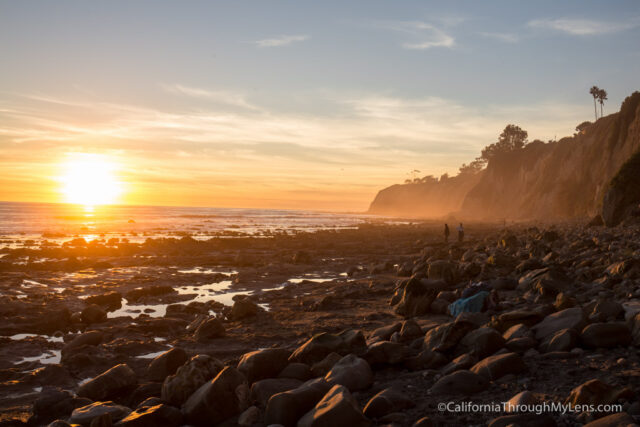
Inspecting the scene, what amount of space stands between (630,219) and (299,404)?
26.3 m

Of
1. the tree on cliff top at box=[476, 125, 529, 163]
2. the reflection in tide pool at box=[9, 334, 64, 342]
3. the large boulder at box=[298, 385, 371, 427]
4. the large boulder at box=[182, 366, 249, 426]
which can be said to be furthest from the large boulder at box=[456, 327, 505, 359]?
the tree on cliff top at box=[476, 125, 529, 163]

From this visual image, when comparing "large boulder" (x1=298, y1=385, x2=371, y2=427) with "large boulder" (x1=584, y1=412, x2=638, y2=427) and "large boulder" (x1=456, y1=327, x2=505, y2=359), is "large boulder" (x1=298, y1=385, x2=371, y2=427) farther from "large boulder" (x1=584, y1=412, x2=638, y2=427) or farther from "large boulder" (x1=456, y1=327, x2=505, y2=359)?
"large boulder" (x1=456, y1=327, x2=505, y2=359)

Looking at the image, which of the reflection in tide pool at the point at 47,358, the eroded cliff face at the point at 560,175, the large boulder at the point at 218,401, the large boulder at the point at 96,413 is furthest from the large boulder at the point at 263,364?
the eroded cliff face at the point at 560,175

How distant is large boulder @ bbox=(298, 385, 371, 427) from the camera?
4.51 metres

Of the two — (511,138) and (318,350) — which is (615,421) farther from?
(511,138)

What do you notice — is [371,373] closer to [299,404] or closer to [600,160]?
[299,404]

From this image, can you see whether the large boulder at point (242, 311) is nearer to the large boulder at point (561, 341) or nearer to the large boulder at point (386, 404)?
the large boulder at point (386, 404)

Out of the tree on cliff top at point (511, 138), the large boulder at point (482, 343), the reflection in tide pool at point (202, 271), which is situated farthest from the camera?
the tree on cliff top at point (511, 138)

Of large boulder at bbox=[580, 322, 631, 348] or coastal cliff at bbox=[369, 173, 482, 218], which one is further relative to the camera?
coastal cliff at bbox=[369, 173, 482, 218]

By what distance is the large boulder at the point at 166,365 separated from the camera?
696 cm

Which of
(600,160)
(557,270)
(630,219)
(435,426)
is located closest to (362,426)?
(435,426)

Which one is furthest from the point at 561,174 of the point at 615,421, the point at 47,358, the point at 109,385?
the point at 109,385

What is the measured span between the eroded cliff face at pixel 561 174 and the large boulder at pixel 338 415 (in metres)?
30.5

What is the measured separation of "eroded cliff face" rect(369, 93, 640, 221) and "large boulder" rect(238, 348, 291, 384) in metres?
29.7
